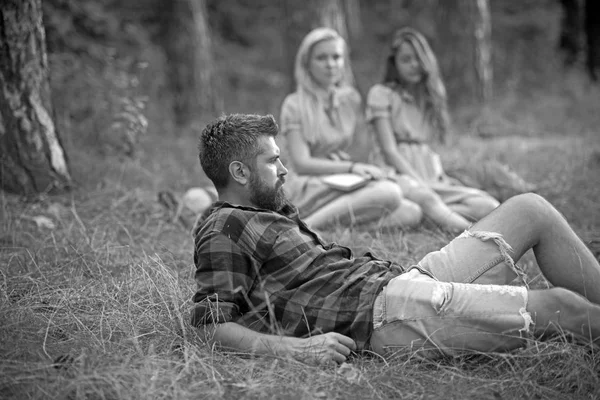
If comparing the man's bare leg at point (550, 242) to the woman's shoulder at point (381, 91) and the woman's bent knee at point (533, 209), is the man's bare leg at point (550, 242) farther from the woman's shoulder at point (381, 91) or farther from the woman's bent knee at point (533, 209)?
the woman's shoulder at point (381, 91)

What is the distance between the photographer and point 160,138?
307 inches

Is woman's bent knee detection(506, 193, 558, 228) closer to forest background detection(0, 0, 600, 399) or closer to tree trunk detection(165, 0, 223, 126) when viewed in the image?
forest background detection(0, 0, 600, 399)

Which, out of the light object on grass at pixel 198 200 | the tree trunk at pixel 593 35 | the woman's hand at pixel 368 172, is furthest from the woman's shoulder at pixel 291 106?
the tree trunk at pixel 593 35

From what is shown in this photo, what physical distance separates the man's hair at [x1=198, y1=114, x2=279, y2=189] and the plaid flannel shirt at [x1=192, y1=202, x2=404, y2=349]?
15cm

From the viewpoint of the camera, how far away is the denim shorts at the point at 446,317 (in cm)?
238

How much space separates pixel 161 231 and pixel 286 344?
2.35 metres

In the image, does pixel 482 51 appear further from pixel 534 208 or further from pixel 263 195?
pixel 263 195

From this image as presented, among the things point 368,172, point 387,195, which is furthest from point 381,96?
point 387,195

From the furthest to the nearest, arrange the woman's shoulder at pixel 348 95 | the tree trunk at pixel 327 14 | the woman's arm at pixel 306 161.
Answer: the tree trunk at pixel 327 14, the woman's shoulder at pixel 348 95, the woman's arm at pixel 306 161

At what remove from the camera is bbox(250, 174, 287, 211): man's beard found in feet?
8.62

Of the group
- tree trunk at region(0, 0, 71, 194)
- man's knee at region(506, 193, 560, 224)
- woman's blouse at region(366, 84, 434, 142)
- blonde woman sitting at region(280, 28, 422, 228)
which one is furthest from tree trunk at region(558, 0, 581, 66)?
man's knee at region(506, 193, 560, 224)

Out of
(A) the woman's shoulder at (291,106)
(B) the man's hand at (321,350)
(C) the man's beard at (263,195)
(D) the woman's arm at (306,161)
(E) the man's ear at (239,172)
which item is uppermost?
(A) the woman's shoulder at (291,106)

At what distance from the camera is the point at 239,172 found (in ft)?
8.67

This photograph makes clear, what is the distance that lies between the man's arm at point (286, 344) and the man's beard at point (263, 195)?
47cm
